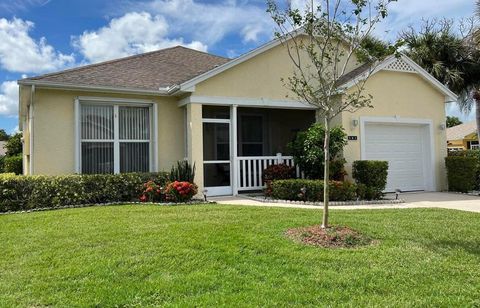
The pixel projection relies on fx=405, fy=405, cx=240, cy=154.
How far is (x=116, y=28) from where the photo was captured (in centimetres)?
1644

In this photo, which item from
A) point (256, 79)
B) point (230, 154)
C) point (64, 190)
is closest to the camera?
point (64, 190)

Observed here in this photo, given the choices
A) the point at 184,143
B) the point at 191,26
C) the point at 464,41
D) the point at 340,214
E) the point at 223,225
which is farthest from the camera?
the point at 464,41

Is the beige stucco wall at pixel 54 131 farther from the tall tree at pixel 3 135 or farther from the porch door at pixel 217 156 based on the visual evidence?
the tall tree at pixel 3 135

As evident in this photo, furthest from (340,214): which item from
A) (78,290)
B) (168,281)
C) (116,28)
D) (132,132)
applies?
(116,28)

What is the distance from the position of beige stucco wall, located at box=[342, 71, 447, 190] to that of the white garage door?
44 centimetres

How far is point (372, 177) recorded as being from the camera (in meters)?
13.0

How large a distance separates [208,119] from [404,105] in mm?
7365

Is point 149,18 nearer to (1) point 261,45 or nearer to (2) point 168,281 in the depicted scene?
(1) point 261,45

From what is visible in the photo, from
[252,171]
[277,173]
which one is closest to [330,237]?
[277,173]

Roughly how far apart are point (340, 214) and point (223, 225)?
3.14 meters

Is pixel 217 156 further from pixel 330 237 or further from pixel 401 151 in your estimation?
pixel 330 237

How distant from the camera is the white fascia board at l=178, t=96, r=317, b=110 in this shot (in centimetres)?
1320

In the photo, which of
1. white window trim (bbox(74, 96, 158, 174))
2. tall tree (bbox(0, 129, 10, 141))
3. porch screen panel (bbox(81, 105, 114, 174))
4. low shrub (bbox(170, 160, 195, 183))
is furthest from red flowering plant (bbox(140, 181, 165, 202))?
tall tree (bbox(0, 129, 10, 141))

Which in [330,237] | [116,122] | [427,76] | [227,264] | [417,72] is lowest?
[227,264]
